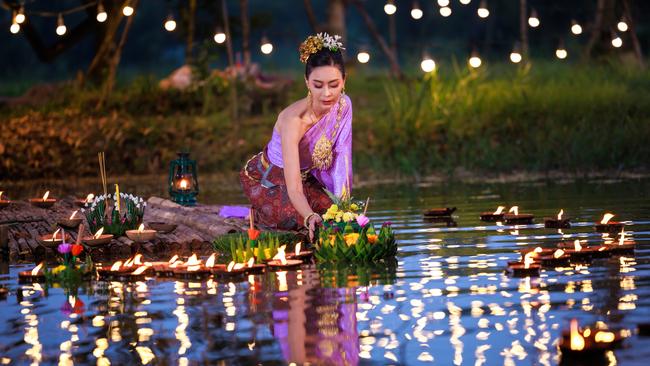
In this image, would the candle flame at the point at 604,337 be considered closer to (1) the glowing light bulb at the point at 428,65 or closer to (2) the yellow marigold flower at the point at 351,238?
(2) the yellow marigold flower at the point at 351,238

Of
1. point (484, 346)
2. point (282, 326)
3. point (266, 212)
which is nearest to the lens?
point (484, 346)

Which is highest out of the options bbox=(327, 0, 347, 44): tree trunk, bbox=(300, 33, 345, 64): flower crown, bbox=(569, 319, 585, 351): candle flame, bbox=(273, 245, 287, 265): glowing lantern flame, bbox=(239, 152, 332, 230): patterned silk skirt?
bbox=(327, 0, 347, 44): tree trunk

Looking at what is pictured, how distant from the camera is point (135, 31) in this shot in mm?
42969

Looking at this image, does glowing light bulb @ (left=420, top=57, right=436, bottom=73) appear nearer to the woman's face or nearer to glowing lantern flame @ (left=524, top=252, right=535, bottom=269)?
the woman's face

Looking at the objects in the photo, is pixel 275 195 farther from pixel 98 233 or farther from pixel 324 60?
pixel 98 233

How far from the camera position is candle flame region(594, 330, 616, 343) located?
635 centimetres

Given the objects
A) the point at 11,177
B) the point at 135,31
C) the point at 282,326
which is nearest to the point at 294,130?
the point at 282,326

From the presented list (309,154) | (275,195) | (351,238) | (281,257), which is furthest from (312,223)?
(275,195)

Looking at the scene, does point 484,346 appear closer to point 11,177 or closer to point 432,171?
point 432,171

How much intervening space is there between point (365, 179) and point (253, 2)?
2987 cm

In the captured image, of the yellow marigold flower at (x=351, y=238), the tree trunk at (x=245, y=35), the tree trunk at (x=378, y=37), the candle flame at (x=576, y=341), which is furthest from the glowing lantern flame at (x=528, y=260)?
the tree trunk at (x=245, y=35)

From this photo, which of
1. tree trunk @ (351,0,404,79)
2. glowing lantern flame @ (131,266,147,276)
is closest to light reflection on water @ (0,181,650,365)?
glowing lantern flame @ (131,266,147,276)

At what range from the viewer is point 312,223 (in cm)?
1045

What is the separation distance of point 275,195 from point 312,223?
1.55 m
